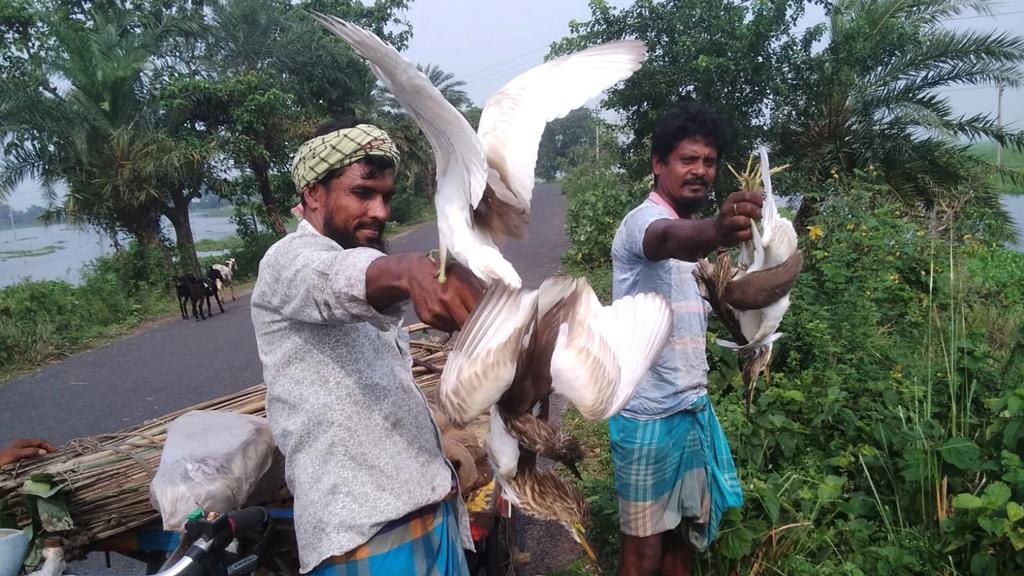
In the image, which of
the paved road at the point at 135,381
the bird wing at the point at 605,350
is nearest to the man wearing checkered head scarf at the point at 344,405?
the bird wing at the point at 605,350

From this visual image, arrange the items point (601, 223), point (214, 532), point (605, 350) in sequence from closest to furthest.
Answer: point (605, 350)
point (214, 532)
point (601, 223)

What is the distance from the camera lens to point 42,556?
1.79m

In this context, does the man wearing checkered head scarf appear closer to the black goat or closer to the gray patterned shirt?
the gray patterned shirt

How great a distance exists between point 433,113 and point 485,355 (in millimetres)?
417

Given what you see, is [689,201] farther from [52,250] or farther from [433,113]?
[52,250]

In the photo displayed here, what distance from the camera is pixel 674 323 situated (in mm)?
2148

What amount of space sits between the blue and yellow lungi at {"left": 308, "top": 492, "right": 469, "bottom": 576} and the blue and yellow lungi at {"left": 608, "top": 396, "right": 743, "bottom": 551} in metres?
0.74

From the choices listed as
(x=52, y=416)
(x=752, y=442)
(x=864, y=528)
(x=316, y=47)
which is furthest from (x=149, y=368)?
(x=316, y=47)

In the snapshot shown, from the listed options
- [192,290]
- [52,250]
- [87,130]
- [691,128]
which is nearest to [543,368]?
[691,128]

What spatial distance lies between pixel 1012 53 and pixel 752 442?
29.9ft

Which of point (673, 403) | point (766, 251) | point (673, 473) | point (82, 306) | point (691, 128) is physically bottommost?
point (82, 306)

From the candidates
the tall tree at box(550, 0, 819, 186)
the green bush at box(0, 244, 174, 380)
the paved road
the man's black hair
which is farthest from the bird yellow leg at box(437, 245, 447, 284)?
the green bush at box(0, 244, 174, 380)

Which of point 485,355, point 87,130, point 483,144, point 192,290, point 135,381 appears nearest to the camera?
→ point 485,355

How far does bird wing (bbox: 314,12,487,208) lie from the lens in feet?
3.18
